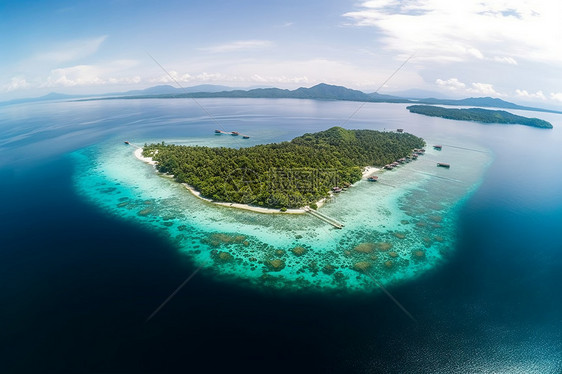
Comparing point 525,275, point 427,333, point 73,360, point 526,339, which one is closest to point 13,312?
point 73,360

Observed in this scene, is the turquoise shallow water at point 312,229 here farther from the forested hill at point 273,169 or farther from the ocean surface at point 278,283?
the forested hill at point 273,169

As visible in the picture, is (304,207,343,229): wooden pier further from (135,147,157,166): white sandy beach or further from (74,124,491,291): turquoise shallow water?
(135,147,157,166): white sandy beach

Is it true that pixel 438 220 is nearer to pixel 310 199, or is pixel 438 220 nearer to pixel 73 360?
pixel 310 199

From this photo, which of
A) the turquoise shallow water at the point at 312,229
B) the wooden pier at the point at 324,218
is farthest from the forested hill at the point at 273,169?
the turquoise shallow water at the point at 312,229

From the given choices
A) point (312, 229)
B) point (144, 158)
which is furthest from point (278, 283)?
point (144, 158)

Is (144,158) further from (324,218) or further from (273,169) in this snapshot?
(324,218)

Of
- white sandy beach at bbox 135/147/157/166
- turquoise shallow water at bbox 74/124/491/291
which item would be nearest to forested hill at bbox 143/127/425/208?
white sandy beach at bbox 135/147/157/166
